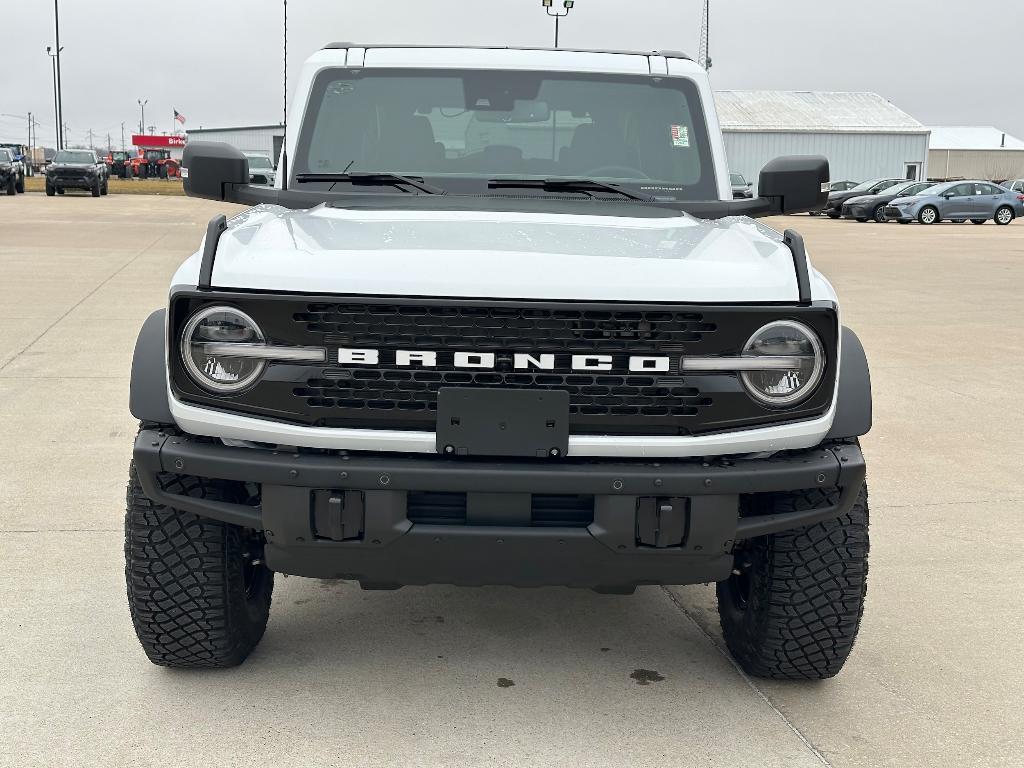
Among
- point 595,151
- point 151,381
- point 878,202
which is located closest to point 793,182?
point 595,151

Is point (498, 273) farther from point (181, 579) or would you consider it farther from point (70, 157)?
point (70, 157)

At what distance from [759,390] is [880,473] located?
3210mm

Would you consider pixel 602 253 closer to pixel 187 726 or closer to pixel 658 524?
pixel 658 524

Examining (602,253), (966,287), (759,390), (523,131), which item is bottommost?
(966,287)

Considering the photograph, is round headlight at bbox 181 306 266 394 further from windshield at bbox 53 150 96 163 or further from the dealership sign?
the dealership sign

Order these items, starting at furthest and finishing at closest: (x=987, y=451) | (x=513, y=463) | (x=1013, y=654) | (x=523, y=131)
Result: (x=987, y=451) < (x=523, y=131) < (x=1013, y=654) < (x=513, y=463)

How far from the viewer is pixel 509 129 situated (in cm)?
436

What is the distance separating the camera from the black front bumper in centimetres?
288

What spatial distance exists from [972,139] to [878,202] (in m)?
63.7

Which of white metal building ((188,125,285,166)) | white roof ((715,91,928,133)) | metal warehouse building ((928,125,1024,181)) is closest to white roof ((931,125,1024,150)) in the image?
metal warehouse building ((928,125,1024,181))

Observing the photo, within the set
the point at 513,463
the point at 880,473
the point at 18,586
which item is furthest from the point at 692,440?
the point at 880,473

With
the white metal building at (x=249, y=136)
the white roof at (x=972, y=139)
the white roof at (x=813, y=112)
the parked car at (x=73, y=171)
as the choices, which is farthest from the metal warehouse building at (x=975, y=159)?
the parked car at (x=73, y=171)

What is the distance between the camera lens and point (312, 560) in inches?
119

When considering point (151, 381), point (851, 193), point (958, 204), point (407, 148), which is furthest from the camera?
point (851, 193)
